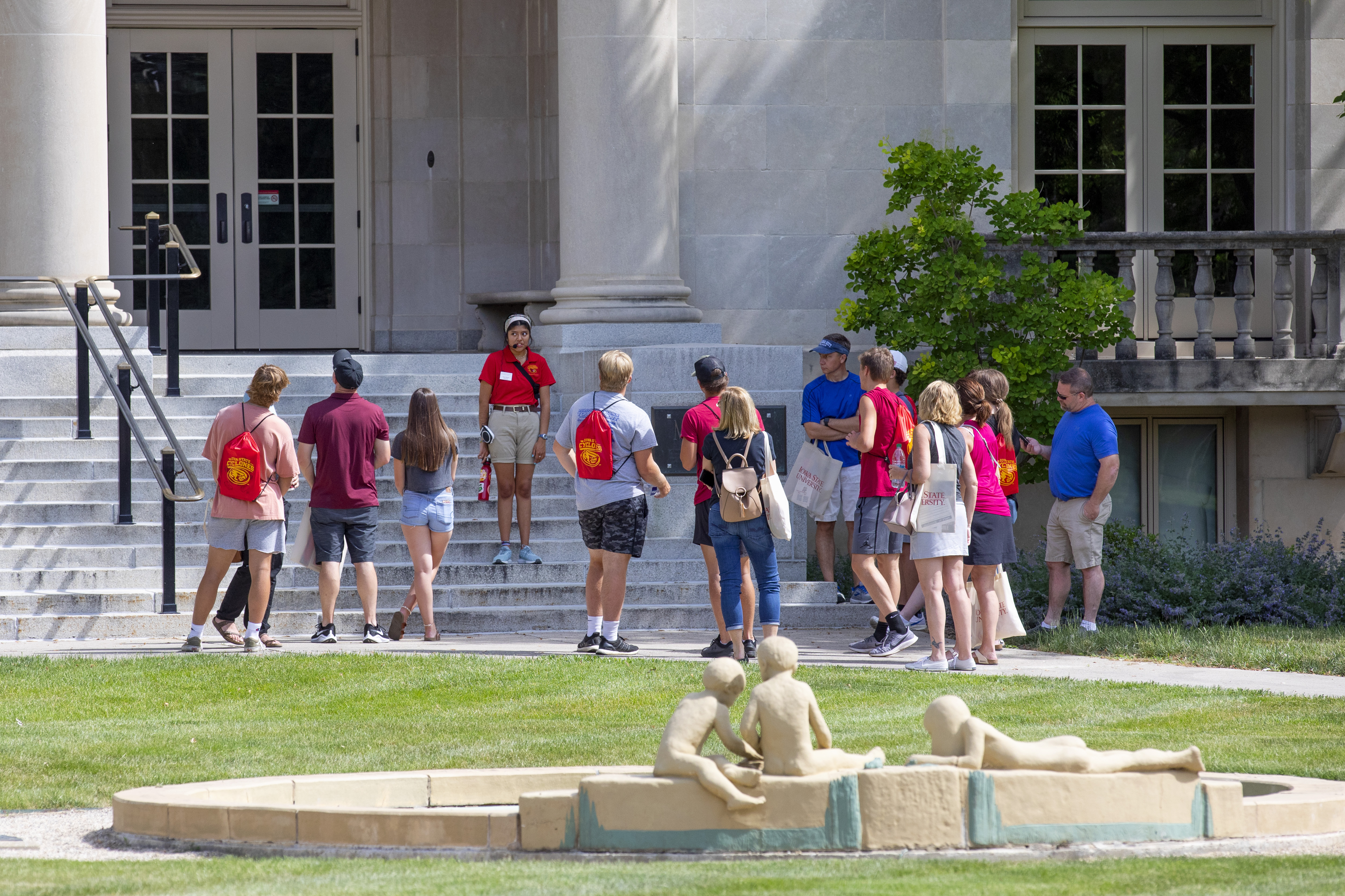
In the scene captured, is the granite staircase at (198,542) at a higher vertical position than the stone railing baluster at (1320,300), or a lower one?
lower

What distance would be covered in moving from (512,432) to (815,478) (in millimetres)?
2148

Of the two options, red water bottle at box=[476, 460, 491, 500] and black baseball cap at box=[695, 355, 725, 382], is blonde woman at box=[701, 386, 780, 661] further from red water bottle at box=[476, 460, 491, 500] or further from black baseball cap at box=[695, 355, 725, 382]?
red water bottle at box=[476, 460, 491, 500]

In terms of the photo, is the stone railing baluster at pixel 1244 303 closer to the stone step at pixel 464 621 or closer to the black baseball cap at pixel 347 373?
the stone step at pixel 464 621

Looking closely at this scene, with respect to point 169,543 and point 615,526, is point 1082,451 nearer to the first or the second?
point 615,526

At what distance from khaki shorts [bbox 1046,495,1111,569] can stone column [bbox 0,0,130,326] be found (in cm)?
750

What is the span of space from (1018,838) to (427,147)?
13106 millimetres

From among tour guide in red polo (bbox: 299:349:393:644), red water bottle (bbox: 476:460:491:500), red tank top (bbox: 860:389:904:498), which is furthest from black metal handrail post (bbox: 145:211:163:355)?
red tank top (bbox: 860:389:904:498)

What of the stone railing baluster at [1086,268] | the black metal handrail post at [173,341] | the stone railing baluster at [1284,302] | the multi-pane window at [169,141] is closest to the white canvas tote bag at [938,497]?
the stone railing baluster at [1086,268]

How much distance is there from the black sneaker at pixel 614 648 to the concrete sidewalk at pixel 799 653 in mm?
104

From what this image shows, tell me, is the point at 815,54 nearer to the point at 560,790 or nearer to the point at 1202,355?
the point at 1202,355

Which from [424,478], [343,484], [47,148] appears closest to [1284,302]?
[424,478]

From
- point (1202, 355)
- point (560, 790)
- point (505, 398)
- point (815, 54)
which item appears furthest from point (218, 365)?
point (560, 790)

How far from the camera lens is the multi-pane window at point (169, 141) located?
58.5 feet

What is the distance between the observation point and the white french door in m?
17.8
